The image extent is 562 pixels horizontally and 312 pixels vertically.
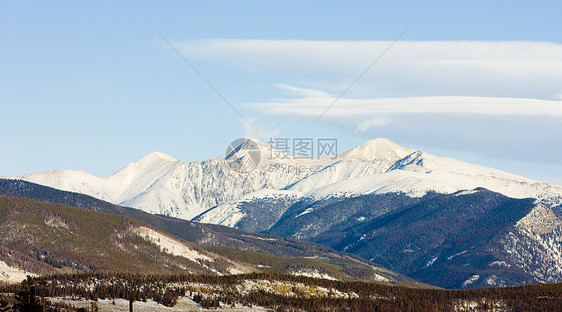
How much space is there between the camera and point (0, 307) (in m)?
198

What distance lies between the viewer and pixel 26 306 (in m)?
187

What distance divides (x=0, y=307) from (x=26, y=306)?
14364 millimetres
